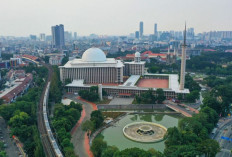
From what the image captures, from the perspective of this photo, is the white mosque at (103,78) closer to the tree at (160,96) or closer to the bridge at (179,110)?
the tree at (160,96)

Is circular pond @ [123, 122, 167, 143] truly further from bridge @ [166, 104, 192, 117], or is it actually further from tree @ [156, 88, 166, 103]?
tree @ [156, 88, 166, 103]

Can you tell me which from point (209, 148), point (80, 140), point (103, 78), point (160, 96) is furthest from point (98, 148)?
point (103, 78)

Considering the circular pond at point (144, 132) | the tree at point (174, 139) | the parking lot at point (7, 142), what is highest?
the tree at point (174, 139)

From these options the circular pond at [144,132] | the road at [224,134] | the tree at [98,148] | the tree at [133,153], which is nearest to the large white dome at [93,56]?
the circular pond at [144,132]

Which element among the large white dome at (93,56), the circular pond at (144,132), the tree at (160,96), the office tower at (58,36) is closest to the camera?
the circular pond at (144,132)

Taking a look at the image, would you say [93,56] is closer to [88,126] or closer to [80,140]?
[88,126]

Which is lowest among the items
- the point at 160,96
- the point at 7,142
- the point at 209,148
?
the point at 7,142
